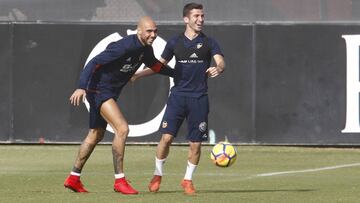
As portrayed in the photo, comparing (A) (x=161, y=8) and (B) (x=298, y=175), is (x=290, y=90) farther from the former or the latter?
(B) (x=298, y=175)

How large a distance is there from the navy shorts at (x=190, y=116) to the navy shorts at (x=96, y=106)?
27.7 inches

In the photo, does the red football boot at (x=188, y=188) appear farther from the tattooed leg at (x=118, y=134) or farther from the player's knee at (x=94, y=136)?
the player's knee at (x=94, y=136)

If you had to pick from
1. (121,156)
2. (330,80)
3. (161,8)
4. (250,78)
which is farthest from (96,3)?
(121,156)

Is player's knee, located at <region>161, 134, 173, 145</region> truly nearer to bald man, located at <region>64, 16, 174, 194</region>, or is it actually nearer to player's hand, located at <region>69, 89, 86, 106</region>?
bald man, located at <region>64, 16, 174, 194</region>

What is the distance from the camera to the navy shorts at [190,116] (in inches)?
475

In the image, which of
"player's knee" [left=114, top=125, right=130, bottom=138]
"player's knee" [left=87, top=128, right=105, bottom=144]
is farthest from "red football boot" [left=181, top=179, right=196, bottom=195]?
"player's knee" [left=87, top=128, right=105, bottom=144]

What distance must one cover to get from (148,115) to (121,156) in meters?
7.32

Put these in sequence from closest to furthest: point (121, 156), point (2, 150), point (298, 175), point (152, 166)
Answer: point (121, 156) < point (298, 175) < point (152, 166) < point (2, 150)

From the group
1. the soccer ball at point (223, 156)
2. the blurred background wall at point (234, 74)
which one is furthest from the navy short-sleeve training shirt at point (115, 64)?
the blurred background wall at point (234, 74)

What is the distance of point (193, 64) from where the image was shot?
479 inches

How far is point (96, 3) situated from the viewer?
19.5 meters

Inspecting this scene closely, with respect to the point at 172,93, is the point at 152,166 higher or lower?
lower

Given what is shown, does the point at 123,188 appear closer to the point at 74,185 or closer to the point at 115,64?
the point at 74,185

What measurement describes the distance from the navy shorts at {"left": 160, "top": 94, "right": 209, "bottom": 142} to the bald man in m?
0.58
